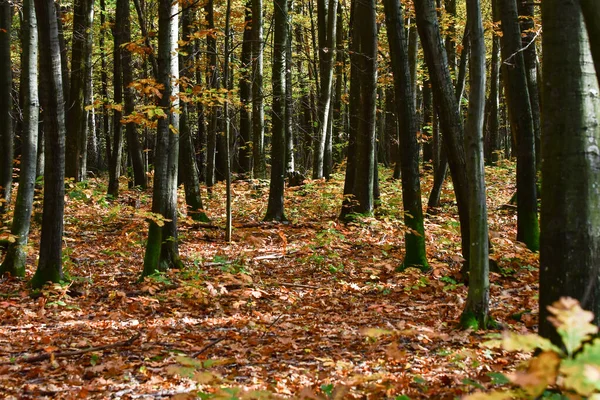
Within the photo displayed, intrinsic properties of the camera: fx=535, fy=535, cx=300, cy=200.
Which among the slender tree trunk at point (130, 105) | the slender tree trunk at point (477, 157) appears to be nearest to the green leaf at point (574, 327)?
the slender tree trunk at point (477, 157)

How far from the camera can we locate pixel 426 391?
3.93 meters

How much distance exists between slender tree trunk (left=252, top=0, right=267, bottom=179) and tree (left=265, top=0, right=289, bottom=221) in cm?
46

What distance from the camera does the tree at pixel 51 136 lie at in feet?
24.9

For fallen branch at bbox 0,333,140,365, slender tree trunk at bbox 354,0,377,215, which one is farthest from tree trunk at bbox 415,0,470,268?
fallen branch at bbox 0,333,140,365

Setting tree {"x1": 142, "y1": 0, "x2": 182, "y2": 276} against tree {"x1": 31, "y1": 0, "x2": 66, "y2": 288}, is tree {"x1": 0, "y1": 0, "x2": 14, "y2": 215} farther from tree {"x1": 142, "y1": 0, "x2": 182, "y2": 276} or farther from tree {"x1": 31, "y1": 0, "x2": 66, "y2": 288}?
tree {"x1": 142, "y1": 0, "x2": 182, "y2": 276}

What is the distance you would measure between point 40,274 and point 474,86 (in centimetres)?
663

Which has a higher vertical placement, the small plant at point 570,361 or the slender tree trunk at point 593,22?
the slender tree trunk at point 593,22

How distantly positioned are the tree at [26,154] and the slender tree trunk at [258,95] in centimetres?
540

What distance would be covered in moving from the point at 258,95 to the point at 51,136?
8.46 meters

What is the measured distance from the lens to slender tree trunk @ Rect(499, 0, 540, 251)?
9.38 meters

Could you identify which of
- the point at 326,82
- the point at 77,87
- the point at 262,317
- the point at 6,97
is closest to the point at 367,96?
the point at 326,82

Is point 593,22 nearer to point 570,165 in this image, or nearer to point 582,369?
point 570,165

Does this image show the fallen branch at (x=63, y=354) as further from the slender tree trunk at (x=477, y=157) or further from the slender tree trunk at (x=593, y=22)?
the slender tree trunk at (x=593, y=22)

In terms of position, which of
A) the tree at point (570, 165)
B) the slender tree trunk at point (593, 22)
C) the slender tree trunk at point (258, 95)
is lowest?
the tree at point (570, 165)
